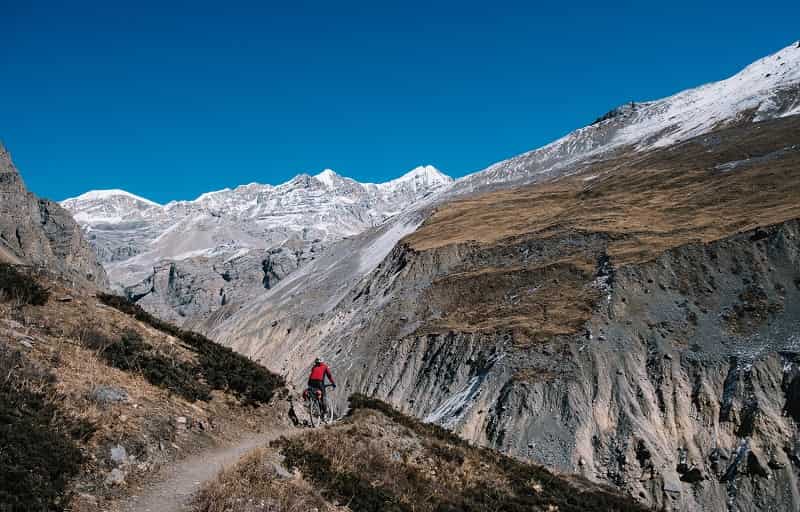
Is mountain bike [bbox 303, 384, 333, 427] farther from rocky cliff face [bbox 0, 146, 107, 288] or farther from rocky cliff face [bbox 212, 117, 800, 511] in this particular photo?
rocky cliff face [bbox 0, 146, 107, 288]

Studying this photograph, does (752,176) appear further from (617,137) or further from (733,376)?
(617,137)

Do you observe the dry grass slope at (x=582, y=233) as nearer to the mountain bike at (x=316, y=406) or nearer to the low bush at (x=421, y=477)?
the low bush at (x=421, y=477)

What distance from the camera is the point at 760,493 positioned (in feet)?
88.8

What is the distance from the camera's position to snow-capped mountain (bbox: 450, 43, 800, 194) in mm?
120625

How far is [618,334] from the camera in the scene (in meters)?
36.6

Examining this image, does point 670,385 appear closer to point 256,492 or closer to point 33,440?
point 256,492

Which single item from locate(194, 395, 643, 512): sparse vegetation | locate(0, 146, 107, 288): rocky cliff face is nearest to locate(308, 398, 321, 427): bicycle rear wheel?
locate(194, 395, 643, 512): sparse vegetation

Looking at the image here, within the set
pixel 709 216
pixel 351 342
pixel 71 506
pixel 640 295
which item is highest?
pixel 709 216

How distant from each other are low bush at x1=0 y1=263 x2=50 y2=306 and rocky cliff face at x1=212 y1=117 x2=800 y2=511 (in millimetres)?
24980

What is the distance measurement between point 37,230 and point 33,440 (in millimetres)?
110743

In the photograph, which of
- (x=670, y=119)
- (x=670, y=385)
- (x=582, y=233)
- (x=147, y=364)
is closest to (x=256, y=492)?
(x=147, y=364)

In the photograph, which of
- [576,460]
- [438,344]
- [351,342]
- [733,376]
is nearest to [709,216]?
[733,376]

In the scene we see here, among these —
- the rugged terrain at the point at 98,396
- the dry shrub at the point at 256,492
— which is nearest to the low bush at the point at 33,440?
the rugged terrain at the point at 98,396

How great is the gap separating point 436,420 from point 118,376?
93.0ft
